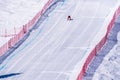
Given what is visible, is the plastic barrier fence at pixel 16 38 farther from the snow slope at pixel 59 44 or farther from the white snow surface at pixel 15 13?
the white snow surface at pixel 15 13

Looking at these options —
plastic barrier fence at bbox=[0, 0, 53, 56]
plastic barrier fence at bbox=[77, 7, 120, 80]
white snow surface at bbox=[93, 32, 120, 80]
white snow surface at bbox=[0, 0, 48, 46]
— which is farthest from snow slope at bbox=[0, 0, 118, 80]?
white snow surface at bbox=[0, 0, 48, 46]

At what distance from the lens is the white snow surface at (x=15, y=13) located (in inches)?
1923

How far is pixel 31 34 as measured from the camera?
45.3m

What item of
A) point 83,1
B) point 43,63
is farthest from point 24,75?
point 83,1

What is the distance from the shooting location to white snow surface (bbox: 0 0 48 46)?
160ft

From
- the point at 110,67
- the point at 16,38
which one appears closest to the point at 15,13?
the point at 16,38

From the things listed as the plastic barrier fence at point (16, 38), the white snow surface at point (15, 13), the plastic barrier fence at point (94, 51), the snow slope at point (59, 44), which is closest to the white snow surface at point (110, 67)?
the plastic barrier fence at point (94, 51)

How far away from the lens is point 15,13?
56.3 meters

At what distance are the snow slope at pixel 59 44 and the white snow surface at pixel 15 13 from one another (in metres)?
3.49

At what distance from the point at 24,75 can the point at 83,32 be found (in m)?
13.0

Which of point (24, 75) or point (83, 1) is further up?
point (83, 1)

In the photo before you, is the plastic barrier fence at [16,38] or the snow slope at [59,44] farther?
the plastic barrier fence at [16,38]

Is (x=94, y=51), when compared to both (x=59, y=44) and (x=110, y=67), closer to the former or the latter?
(x=110, y=67)

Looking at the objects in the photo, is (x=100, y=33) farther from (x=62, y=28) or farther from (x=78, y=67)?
(x=78, y=67)
